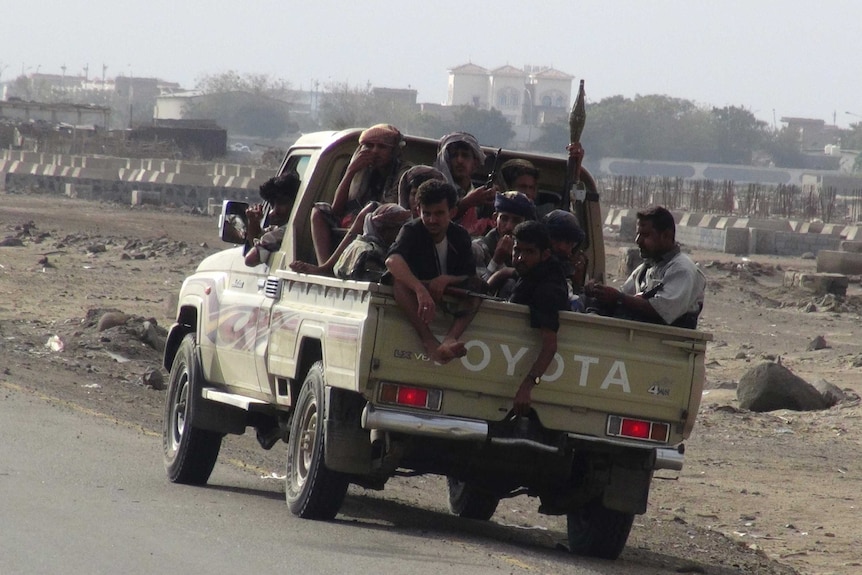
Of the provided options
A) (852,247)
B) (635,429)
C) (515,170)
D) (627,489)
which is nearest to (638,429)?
(635,429)

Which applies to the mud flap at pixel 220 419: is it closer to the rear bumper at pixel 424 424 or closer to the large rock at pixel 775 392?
the rear bumper at pixel 424 424

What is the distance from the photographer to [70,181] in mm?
64688

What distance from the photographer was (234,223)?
9.79 metres

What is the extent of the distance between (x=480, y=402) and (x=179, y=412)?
10.8ft

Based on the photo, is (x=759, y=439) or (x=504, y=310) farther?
(x=759, y=439)

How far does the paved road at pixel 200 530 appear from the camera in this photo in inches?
267

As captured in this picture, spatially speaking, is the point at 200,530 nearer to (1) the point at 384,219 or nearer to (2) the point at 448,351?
(2) the point at 448,351

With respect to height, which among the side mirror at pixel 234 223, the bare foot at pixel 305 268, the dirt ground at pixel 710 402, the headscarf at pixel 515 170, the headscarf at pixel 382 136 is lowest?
the dirt ground at pixel 710 402

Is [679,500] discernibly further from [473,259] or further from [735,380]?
[735,380]

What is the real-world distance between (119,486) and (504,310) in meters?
2.96

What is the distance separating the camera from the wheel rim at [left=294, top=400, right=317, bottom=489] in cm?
812

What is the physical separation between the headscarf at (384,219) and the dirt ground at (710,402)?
2.33 m

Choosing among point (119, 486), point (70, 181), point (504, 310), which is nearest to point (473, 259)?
Answer: point (504, 310)

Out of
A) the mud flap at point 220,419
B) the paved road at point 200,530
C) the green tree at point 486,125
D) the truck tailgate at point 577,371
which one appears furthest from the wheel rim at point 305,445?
the green tree at point 486,125
